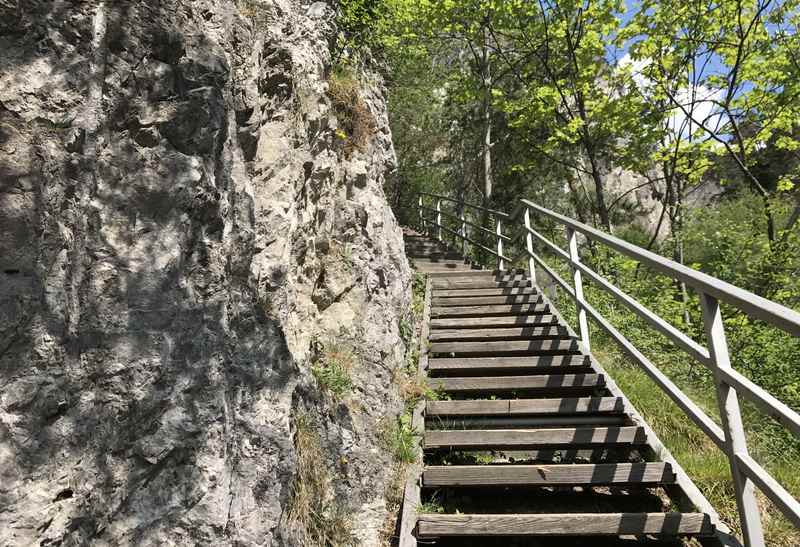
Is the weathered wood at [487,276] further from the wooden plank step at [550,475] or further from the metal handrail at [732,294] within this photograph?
the wooden plank step at [550,475]

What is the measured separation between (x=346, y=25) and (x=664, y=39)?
6659mm

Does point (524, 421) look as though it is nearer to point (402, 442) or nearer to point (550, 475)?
point (550, 475)

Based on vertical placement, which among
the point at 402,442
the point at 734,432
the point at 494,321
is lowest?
the point at 402,442

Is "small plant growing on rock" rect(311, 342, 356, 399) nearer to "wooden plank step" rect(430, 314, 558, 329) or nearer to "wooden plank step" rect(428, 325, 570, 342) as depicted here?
"wooden plank step" rect(428, 325, 570, 342)

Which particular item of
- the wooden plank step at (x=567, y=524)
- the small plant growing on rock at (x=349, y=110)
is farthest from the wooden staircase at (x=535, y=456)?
the small plant growing on rock at (x=349, y=110)

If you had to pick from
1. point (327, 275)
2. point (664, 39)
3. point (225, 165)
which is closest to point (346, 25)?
point (327, 275)

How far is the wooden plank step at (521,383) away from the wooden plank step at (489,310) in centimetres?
154

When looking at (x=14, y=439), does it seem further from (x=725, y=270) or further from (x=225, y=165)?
(x=725, y=270)

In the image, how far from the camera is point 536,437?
3596 mm

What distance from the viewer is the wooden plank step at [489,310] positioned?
5.98 metres

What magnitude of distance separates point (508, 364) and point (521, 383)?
372mm

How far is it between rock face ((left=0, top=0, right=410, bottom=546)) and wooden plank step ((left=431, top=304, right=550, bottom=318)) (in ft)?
9.52

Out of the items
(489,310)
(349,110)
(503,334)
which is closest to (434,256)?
(489,310)

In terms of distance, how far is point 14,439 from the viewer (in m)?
1.56
